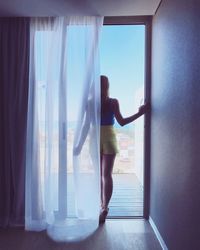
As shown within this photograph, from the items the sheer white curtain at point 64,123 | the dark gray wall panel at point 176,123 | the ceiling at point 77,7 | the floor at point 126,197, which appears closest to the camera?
the dark gray wall panel at point 176,123

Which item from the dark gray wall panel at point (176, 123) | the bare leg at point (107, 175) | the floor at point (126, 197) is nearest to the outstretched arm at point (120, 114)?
the dark gray wall panel at point (176, 123)

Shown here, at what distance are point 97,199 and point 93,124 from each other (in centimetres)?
74

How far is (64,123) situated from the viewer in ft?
8.05

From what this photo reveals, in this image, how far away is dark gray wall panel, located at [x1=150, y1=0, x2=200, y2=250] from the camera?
1.40 metres

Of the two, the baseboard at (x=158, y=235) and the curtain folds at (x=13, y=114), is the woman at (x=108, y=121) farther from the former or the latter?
the curtain folds at (x=13, y=114)

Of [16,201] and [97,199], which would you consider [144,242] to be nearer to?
[97,199]

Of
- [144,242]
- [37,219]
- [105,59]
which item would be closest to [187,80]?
[105,59]

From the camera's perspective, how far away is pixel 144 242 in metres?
2.19

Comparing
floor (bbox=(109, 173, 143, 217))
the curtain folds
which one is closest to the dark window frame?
floor (bbox=(109, 173, 143, 217))

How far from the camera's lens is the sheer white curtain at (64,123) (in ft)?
8.03

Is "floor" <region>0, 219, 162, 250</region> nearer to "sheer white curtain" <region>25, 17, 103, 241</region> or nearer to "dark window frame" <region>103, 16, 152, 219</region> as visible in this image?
"sheer white curtain" <region>25, 17, 103, 241</region>

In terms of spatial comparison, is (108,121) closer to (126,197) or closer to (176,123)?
(176,123)

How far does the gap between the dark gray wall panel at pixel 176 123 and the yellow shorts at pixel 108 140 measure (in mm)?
420

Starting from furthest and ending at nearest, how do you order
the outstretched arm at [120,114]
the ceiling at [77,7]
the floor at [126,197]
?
the floor at [126,197], the outstretched arm at [120,114], the ceiling at [77,7]
